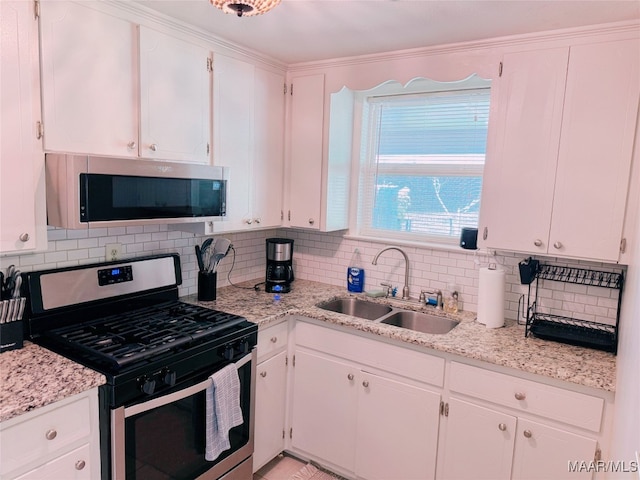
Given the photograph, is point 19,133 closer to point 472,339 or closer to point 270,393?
point 270,393

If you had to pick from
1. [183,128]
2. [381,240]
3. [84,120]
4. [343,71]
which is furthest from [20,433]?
[343,71]

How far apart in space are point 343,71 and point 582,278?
5.79ft

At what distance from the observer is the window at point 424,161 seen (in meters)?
2.72

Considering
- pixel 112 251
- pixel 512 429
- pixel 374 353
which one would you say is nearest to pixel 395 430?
pixel 374 353

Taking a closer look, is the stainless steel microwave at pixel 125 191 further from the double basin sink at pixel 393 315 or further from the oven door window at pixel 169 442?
the double basin sink at pixel 393 315

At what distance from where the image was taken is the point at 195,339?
1941mm

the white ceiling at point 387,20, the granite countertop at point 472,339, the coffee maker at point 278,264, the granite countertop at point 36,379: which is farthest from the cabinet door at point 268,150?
the granite countertop at point 36,379

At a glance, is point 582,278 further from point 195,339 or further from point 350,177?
point 195,339

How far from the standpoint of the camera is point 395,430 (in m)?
2.31

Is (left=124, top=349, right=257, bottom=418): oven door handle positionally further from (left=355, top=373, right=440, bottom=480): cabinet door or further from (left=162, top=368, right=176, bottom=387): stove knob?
(left=355, top=373, right=440, bottom=480): cabinet door

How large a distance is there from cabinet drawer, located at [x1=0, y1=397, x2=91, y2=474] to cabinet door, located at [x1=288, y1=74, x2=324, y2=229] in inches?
67.8

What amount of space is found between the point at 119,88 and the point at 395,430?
2113mm

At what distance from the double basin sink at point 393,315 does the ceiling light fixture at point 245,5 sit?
1.64 metres

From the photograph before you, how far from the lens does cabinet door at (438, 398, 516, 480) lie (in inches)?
78.8
